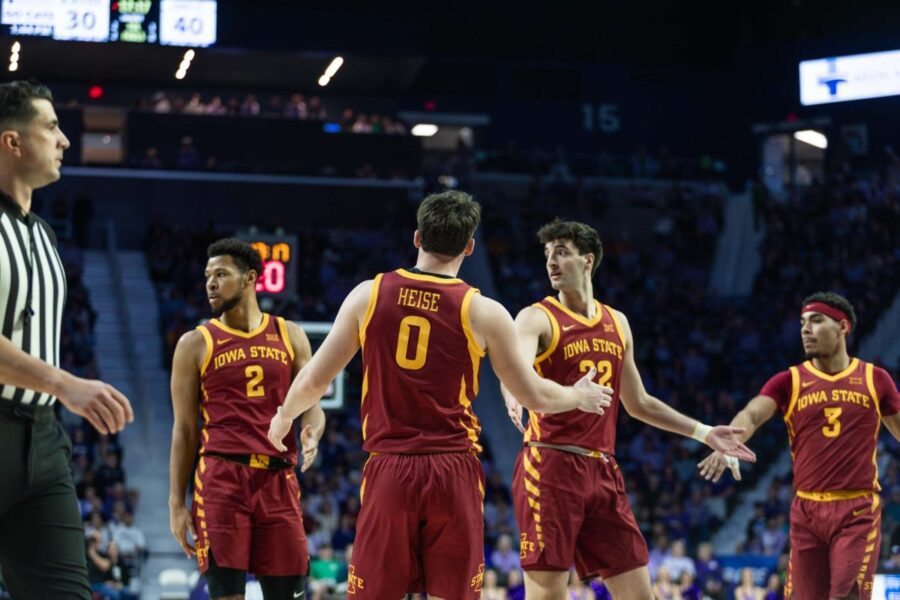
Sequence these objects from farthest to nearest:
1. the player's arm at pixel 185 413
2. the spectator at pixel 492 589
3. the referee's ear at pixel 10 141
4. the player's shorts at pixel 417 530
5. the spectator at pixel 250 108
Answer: the spectator at pixel 250 108, the spectator at pixel 492 589, the player's arm at pixel 185 413, the player's shorts at pixel 417 530, the referee's ear at pixel 10 141

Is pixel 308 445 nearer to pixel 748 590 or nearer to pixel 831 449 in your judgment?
pixel 831 449

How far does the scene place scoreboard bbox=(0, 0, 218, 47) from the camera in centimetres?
2306

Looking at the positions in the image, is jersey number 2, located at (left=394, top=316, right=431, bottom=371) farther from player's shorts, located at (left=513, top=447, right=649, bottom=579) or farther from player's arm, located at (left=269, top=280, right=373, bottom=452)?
player's shorts, located at (left=513, top=447, right=649, bottom=579)

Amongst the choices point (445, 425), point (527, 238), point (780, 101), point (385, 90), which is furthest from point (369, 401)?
point (780, 101)

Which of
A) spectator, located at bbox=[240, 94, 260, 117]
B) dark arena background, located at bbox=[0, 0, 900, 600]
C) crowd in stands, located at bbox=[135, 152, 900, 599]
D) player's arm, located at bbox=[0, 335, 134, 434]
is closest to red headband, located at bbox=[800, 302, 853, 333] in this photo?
player's arm, located at bbox=[0, 335, 134, 434]

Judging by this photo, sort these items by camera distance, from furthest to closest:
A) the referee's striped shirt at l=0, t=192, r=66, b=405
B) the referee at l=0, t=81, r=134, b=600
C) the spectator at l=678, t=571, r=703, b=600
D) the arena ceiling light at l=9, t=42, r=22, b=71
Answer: the arena ceiling light at l=9, t=42, r=22, b=71, the spectator at l=678, t=571, r=703, b=600, the referee's striped shirt at l=0, t=192, r=66, b=405, the referee at l=0, t=81, r=134, b=600

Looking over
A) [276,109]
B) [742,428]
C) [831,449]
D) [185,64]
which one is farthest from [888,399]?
[276,109]

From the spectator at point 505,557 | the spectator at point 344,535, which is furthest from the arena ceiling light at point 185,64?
the spectator at point 505,557

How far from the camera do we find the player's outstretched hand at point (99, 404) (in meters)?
3.95

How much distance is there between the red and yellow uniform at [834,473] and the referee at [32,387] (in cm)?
518

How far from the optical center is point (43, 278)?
181 inches

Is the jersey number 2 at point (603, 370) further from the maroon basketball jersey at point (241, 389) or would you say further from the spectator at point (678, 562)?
the spectator at point (678, 562)

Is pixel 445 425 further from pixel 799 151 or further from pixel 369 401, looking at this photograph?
pixel 799 151

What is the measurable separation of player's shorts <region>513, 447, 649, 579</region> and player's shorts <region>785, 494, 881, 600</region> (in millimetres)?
1483
